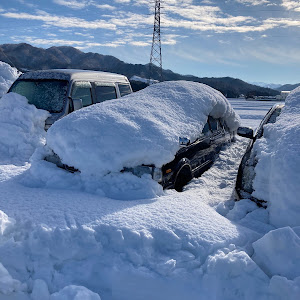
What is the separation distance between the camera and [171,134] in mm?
4734

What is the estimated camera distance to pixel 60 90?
7.36 m

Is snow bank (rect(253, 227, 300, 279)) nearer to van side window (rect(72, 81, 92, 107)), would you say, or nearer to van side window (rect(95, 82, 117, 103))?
van side window (rect(72, 81, 92, 107))

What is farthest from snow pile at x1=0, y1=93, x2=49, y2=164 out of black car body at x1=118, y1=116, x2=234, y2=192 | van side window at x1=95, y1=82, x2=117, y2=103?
black car body at x1=118, y1=116, x2=234, y2=192

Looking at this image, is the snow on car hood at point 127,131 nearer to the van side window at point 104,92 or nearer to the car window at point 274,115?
the car window at point 274,115

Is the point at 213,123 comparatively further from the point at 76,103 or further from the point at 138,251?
the point at 138,251

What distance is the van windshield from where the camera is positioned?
24.0 ft

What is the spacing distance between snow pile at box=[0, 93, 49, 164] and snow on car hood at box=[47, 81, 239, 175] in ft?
7.59

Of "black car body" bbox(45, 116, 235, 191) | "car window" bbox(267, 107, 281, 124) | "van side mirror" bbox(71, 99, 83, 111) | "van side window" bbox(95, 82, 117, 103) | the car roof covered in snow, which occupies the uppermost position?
the car roof covered in snow

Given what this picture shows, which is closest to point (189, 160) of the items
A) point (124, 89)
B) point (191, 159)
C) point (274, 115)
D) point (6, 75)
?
point (191, 159)

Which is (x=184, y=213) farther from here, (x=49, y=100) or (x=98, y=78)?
(x=98, y=78)

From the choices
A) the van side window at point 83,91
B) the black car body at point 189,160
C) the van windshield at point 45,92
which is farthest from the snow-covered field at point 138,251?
the van side window at point 83,91

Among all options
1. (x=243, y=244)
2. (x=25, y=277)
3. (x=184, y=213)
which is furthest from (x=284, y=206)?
(x=25, y=277)

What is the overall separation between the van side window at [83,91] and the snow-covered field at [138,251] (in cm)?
397

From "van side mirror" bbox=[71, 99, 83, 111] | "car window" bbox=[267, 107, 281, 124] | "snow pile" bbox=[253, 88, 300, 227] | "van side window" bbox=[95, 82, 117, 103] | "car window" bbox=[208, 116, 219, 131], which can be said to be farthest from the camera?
"van side window" bbox=[95, 82, 117, 103]
